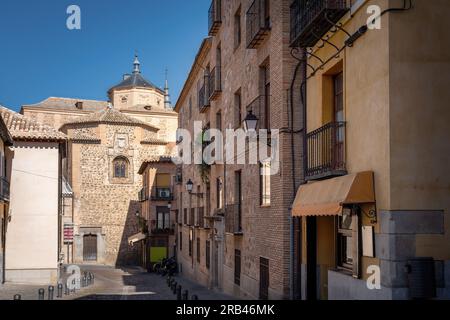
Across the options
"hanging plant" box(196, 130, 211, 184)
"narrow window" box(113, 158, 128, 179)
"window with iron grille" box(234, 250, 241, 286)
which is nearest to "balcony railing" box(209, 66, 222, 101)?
"hanging plant" box(196, 130, 211, 184)

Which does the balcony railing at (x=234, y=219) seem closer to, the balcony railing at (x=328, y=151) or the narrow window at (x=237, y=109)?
the narrow window at (x=237, y=109)

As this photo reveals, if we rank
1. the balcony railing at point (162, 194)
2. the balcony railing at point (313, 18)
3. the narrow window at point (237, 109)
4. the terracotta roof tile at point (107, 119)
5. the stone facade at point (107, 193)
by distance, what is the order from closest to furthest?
the balcony railing at point (313, 18), the narrow window at point (237, 109), the balcony railing at point (162, 194), the stone facade at point (107, 193), the terracotta roof tile at point (107, 119)

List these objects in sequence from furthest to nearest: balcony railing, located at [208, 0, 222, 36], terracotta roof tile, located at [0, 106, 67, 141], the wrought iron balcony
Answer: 1. the wrought iron balcony
2. terracotta roof tile, located at [0, 106, 67, 141]
3. balcony railing, located at [208, 0, 222, 36]

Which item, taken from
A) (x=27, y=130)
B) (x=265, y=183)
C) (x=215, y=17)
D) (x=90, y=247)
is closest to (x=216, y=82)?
(x=215, y=17)

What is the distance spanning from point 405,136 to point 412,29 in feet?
4.97

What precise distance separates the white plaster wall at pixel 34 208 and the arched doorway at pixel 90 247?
69.2 feet

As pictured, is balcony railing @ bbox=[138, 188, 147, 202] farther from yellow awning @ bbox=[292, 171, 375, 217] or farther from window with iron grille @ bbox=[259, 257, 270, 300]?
yellow awning @ bbox=[292, 171, 375, 217]

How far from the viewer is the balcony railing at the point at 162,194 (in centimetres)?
4094

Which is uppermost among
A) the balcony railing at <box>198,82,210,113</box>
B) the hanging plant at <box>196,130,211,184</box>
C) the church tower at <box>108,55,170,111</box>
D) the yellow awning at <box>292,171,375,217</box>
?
the church tower at <box>108,55,170,111</box>

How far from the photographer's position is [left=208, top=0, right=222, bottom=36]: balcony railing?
20.9 m

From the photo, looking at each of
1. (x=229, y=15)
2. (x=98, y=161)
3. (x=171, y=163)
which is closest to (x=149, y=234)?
(x=171, y=163)

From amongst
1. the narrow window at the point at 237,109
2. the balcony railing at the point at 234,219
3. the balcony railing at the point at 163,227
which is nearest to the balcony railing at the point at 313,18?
the narrow window at the point at 237,109

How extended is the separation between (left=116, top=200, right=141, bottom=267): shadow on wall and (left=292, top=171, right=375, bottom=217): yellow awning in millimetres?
36919

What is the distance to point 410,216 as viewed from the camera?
7992 mm
